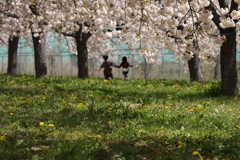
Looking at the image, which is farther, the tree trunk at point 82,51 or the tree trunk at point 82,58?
the tree trunk at point 82,58

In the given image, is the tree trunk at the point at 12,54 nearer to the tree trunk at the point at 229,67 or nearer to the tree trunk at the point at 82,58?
the tree trunk at the point at 82,58

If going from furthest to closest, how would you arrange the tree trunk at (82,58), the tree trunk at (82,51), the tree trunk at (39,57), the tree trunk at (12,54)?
the tree trunk at (12,54) < the tree trunk at (82,58) < the tree trunk at (82,51) < the tree trunk at (39,57)

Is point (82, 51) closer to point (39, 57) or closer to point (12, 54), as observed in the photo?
point (39, 57)

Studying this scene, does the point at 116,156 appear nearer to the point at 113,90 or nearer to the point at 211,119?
the point at 211,119

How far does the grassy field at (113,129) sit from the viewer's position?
4.73 metres

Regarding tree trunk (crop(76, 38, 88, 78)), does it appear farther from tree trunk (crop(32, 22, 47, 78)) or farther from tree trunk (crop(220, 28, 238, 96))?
tree trunk (crop(220, 28, 238, 96))

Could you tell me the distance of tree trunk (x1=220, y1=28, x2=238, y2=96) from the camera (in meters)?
11.1

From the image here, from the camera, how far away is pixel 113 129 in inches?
244

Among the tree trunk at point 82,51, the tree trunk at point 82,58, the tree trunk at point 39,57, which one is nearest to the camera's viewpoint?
the tree trunk at point 39,57

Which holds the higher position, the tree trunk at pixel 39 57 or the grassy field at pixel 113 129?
the tree trunk at pixel 39 57

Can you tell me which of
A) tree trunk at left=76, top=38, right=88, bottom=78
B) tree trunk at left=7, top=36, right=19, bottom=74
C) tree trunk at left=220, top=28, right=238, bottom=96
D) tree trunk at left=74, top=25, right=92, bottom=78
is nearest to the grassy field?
tree trunk at left=220, top=28, right=238, bottom=96

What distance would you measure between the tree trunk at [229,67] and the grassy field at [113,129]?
46.4 inches

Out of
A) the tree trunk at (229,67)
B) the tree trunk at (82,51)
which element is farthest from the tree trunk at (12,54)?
the tree trunk at (229,67)

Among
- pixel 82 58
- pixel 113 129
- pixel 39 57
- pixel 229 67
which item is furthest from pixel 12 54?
pixel 113 129
